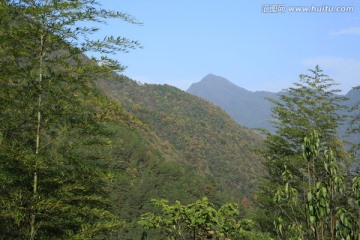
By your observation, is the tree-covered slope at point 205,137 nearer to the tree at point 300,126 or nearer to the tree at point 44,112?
the tree at point 300,126

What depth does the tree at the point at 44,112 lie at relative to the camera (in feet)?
16.1

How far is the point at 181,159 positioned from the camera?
87.8 meters

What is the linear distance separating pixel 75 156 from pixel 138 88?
452ft

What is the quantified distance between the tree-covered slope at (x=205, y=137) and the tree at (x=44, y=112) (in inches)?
2767

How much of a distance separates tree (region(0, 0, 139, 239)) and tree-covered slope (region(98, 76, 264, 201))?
7029 cm

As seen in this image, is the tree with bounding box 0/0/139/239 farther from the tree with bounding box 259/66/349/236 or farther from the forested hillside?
the tree with bounding box 259/66/349/236

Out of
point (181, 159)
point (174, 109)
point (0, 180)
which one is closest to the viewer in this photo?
point (0, 180)

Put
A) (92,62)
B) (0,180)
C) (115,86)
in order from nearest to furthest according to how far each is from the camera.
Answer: (0,180) < (92,62) < (115,86)

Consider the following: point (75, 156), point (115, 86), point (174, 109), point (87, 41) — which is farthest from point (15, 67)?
point (174, 109)

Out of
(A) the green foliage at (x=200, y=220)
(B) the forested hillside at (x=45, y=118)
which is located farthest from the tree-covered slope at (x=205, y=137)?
(B) the forested hillside at (x=45, y=118)

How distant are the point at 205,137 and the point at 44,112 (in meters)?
101

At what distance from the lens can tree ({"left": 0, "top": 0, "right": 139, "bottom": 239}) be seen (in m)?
4.92

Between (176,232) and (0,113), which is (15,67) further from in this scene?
(176,232)

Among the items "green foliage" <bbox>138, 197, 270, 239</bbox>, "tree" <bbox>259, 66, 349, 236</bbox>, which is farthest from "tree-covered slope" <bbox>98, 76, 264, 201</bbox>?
"green foliage" <bbox>138, 197, 270, 239</bbox>
